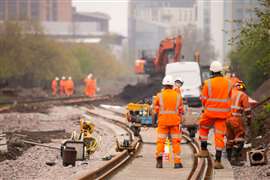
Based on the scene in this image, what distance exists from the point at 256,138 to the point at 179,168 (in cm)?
564

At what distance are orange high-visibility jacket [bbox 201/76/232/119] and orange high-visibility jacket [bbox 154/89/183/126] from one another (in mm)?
613

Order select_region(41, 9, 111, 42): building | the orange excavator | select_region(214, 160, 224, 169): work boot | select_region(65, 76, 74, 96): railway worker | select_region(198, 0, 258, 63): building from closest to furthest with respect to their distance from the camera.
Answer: select_region(214, 160, 224, 169): work boot
the orange excavator
select_region(65, 76, 74, 96): railway worker
select_region(198, 0, 258, 63): building
select_region(41, 9, 111, 42): building

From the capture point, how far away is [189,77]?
36344mm

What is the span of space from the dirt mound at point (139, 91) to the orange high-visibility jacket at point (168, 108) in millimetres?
35056

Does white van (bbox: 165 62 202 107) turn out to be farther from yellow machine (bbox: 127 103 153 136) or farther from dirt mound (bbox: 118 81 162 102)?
dirt mound (bbox: 118 81 162 102)

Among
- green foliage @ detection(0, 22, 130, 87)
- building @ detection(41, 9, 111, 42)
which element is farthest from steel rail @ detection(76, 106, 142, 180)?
building @ detection(41, 9, 111, 42)

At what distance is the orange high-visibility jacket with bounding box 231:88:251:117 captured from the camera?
15.8m

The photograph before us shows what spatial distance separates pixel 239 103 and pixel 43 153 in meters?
5.75

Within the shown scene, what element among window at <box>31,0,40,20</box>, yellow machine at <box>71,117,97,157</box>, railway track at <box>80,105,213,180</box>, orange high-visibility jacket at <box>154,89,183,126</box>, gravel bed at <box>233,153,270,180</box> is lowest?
gravel bed at <box>233,153,270,180</box>

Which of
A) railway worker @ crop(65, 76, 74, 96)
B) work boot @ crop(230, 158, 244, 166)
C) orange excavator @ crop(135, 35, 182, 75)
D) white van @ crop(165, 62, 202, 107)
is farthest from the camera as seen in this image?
railway worker @ crop(65, 76, 74, 96)

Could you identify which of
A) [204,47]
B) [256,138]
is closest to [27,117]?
[256,138]

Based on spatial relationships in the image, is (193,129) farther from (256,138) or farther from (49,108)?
(49,108)

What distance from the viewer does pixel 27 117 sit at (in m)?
34.3

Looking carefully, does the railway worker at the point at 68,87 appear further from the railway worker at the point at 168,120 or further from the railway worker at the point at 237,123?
the railway worker at the point at 168,120
